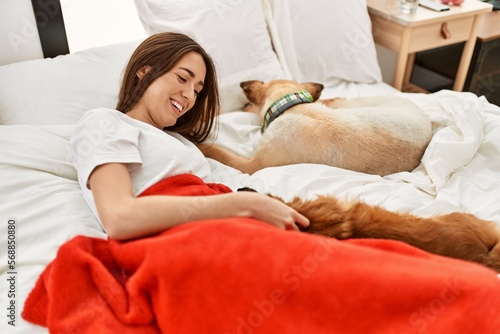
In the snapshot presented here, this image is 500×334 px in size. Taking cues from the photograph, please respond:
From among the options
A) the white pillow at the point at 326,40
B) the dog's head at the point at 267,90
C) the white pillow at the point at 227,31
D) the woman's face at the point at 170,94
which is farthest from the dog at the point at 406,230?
the white pillow at the point at 326,40

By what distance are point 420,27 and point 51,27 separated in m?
1.77

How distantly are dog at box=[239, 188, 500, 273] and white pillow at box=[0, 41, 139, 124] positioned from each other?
883 mm

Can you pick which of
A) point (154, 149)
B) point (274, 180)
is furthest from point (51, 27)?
point (274, 180)

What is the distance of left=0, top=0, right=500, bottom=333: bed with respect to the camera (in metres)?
0.77

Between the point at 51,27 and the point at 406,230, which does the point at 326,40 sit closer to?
the point at 51,27

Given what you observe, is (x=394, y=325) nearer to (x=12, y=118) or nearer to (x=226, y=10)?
(x=12, y=118)

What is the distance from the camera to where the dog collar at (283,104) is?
164 centimetres

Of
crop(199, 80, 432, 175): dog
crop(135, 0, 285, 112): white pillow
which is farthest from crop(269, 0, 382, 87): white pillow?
crop(199, 80, 432, 175): dog

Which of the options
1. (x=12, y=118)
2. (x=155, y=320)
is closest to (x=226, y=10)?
(x=12, y=118)

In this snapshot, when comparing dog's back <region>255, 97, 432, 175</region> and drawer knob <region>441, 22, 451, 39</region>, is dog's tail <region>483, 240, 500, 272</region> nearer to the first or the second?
dog's back <region>255, 97, 432, 175</region>

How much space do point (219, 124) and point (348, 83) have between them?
83 centimetres

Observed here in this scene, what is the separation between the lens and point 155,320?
0.86 meters

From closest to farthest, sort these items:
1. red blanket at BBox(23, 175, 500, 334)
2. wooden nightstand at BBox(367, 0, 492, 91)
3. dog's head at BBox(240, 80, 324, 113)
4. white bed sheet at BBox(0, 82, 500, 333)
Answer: red blanket at BBox(23, 175, 500, 334)
white bed sheet at BBox(0, 82, 500, 333)
dog's head at BBox(240, 80, 324, 113)
wooden nightstand at BBox(367, 0, 492, 91)

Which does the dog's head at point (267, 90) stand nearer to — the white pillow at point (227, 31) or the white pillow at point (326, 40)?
the white pillow at point (227, 31)
